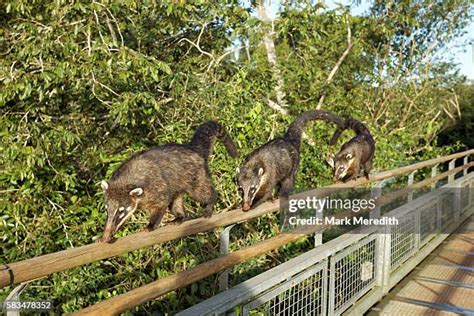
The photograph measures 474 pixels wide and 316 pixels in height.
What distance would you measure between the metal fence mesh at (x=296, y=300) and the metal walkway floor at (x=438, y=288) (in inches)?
33.7

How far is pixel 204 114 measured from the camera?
4.36 m

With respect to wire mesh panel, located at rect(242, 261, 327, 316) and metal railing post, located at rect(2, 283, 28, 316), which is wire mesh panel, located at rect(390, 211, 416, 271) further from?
metal railing post, located at rect(2, 283, 28, 316)

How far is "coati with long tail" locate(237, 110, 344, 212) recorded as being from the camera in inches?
108

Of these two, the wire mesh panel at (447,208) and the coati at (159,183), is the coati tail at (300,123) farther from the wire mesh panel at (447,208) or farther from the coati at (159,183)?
the wire mesh panel at (447,208)

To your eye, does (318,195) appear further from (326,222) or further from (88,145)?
(88,145)

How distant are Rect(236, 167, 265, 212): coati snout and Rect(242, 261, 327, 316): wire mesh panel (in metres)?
0.49

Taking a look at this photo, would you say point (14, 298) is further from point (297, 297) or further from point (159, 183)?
point (297, 297)

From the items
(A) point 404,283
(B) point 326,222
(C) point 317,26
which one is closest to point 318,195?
(B) point 326,222

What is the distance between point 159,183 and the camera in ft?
7.54

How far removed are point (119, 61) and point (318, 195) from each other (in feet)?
5.56

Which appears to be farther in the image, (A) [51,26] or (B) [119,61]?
(A) [51,26]

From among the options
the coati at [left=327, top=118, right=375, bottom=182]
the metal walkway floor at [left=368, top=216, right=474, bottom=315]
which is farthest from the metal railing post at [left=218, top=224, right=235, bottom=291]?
the coati at [left=327, top=118, right=375, bottom=182]

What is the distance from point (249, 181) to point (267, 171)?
7.8 inches

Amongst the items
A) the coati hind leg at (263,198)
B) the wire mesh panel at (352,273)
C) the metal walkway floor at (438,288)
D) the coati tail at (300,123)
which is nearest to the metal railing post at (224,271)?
the coati hind leg at (263,198)
